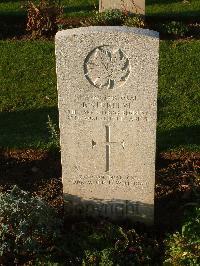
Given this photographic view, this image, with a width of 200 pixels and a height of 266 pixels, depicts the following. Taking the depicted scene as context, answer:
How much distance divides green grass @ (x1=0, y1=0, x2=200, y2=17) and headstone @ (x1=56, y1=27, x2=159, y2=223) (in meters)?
7.06

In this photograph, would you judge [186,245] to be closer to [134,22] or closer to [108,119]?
[108,119]

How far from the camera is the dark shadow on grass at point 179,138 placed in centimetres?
709

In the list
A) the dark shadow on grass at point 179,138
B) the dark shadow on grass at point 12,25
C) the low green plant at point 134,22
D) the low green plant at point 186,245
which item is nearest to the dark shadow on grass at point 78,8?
the dark shadow on grass at point 12,25

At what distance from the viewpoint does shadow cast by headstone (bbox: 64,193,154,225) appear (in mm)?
5617

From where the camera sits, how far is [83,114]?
5199 mm

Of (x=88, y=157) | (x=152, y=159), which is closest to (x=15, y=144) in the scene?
(x=88, y=157)

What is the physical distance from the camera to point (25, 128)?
772cm

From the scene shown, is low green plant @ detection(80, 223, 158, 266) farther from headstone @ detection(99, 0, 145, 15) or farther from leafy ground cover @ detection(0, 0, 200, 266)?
headstone @ detection(99, 0, 145, 15)

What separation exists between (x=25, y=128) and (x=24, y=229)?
2846mm

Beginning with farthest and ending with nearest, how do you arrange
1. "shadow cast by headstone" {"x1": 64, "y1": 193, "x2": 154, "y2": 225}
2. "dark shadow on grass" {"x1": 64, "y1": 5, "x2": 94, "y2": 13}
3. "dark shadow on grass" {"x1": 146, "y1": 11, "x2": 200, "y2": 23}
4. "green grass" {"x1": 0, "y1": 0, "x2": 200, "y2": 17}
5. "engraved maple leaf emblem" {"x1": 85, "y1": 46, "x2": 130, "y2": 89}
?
"dark shadow on grass" {"x1": 64, "y1": 5, "x2": 94, "y2": 13}
"green grass" {"x1": 0, "y1": 0, "x2": 200, "y2": 17}
"dark shadow on grass" {"x1": 146, "y1": 11, "x2": 200, "y2": 23}
"shadow cast by headstone" {"x1": 64, "y1": 193, "x2": 154, "y2": 225}
"engraved maple leaf emblem" {"x1": 85, "y1": 46, "x2": 130, "y2": 89}

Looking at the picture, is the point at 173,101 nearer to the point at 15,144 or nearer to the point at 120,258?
the point at 15,144

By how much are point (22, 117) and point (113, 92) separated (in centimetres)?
328

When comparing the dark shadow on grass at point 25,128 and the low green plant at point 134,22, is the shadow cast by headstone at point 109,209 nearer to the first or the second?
the dark shadow on grass at point 25,128

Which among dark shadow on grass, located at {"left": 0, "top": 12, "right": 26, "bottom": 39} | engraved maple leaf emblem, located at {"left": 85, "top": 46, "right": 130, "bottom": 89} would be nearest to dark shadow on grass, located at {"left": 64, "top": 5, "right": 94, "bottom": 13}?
dark shadow on grass, located at {"left": 0, "top": 12, "right": 26, "bottom": 39}
